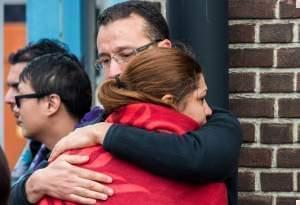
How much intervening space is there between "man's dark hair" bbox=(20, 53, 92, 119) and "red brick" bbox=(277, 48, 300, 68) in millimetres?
774

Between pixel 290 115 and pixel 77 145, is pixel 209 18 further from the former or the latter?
pixel 77 145

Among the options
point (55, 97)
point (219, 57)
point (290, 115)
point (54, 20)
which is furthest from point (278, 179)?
point (54, 20)

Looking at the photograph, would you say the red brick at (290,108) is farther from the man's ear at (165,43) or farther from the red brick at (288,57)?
the man's ear at (165,43)

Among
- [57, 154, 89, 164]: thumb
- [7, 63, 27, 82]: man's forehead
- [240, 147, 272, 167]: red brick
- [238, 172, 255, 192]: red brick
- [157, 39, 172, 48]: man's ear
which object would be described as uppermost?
[157, 39, 172, 48]: man's ear

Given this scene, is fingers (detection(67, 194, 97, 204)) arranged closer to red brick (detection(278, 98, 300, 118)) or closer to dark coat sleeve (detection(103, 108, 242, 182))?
dark coat sleeve (detection(103, 108, 242, 182))

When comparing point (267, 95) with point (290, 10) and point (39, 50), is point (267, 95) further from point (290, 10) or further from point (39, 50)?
point (39, 50)

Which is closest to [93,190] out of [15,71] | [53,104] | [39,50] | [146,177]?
[146,177]

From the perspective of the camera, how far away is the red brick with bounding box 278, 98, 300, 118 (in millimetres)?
3426

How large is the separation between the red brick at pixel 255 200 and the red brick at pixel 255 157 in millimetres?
127

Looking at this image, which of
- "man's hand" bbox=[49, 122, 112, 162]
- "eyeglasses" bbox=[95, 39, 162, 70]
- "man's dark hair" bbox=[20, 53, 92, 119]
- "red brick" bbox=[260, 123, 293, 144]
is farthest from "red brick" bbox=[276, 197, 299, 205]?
"man's hand" bbox=[49, 122, 112, 162]

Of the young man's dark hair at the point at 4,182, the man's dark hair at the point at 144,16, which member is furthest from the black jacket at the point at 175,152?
the man's dark hair at the point at 144,16

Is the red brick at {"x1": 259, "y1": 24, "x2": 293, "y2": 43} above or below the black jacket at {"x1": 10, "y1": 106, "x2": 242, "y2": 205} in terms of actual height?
above

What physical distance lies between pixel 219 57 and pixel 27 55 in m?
1.13

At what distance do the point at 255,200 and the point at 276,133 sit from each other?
0.28m
